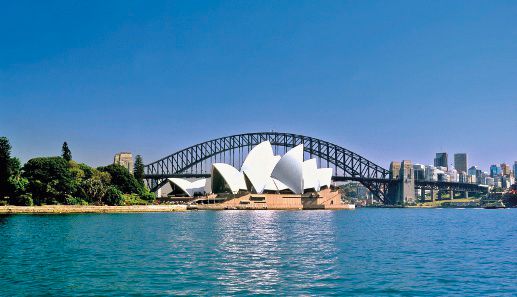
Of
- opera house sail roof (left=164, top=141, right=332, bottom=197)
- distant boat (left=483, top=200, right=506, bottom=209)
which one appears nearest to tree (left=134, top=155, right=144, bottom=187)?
opera house sail roof (left=164, top=141, right=332, bottom=197)

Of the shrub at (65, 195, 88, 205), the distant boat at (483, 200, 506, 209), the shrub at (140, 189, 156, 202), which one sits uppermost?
the shrub at (140, 189, 156, 202)

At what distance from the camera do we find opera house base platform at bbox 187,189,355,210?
128 meters

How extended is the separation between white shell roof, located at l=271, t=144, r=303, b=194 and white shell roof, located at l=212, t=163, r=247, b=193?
8252mm

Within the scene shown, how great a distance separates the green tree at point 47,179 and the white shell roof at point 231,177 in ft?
144

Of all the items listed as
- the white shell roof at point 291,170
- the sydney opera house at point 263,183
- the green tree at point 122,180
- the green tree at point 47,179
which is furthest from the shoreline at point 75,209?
the white shell roof at point 291,170

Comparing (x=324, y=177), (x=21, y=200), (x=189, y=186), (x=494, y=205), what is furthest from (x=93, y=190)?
(x=494, y=205)

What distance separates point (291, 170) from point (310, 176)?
13.7 metres

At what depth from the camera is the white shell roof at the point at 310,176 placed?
5610 inches

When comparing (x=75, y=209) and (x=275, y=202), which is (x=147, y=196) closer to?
(x=75, y=209)

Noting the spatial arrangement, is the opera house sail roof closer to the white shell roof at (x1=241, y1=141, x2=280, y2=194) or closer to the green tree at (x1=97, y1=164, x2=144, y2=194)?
the white shell roof at (x1=241, y1=141, x2=280, y2=194)

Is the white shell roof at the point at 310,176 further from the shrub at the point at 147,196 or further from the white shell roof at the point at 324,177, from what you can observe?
the shrub at the point at 147,196

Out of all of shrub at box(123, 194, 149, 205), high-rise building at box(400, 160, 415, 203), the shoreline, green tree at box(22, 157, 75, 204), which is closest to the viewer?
the shoreline

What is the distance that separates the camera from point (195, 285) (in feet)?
66.3

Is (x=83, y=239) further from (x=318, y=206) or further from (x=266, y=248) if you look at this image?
(x=318, y=206)
